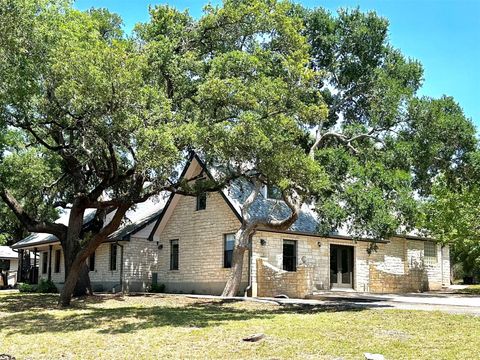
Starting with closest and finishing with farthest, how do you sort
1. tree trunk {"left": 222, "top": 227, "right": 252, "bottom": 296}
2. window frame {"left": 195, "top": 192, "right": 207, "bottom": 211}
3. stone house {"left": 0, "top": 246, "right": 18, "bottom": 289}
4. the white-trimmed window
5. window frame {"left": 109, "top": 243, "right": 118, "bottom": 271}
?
tree trunk {"left": 222, "top": 227, "right": 252, "bottom": 296} → window frame {"left": 195, "top": 192, "right": 207, "bottom": 211} → window frame {"left": 109, "top": 243, "right": 118, "bottom": 271} → the white-trimmed window → stone house {"left": 0, "top": 246, "right": 18, "bottom": 289}

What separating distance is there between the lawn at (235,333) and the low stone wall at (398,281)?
424 inches

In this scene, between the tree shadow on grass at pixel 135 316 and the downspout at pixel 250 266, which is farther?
the downspout at pixel 250 266

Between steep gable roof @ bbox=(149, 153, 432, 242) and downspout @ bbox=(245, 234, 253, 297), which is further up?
steep gable roof @ bbox=(149, 153, 432, 242)

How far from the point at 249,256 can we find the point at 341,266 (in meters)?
5.56

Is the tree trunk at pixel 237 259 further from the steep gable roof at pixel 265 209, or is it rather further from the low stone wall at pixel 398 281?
the low stone wall at pixel 398 281

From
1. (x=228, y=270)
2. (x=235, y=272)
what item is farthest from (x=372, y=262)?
(x=235, y=272)

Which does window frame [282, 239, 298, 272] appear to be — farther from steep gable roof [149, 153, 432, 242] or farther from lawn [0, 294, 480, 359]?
lawn [0, 294, 480, 359]

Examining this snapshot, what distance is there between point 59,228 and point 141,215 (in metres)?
11.3

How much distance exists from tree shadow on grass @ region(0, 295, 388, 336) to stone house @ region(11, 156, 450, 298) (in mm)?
4490

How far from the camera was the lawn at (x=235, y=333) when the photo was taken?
33.5ft

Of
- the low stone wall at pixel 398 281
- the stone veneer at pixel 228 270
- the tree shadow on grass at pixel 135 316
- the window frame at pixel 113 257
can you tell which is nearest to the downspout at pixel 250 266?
the stone veneer at pixel 228 270

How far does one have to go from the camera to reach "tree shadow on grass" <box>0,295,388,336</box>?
13867 millimetres

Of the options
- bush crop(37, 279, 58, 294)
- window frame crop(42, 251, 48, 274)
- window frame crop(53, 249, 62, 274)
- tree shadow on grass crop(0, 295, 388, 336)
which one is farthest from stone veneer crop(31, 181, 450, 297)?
window frame crop(42, 251, 48, 274)

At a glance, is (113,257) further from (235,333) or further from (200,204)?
(235,333)
